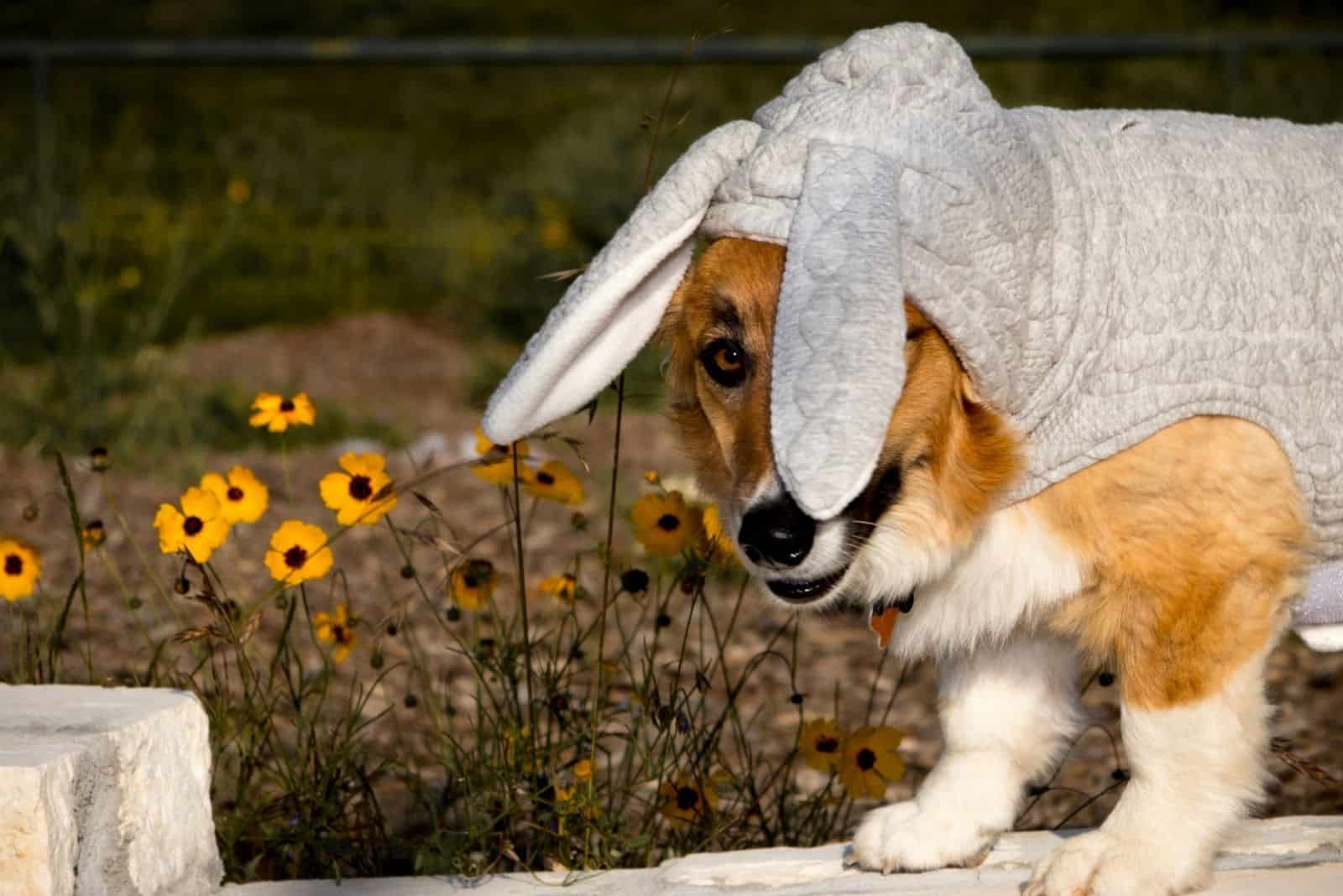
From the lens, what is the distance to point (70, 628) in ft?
12.6

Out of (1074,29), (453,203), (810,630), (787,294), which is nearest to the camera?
(787,294)

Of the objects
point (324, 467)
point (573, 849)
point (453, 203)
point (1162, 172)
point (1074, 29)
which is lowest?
point (573, 849)

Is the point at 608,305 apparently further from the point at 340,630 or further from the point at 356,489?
the point at 340,630

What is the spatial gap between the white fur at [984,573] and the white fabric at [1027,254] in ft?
0.25

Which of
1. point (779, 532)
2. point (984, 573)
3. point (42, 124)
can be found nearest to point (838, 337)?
point (779, 532)

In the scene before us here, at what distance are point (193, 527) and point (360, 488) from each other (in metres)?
0.26

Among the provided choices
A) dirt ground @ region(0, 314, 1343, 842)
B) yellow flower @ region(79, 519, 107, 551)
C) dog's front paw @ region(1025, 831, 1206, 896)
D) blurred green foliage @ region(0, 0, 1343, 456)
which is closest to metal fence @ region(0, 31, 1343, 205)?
blurred green foliage @ region(0, 0, 1343, 456)

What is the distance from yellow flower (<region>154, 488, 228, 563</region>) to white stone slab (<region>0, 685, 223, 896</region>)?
224 millimetres

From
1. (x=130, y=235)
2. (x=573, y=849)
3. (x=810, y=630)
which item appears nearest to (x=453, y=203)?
(x=130, y=235)

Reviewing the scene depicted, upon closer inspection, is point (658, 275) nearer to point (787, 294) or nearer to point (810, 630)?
point (787, 294)

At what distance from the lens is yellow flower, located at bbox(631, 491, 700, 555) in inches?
107

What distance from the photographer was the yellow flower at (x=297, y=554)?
8.39 feet

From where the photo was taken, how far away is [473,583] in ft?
9.14

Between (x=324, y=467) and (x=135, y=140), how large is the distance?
7057 millimetres
